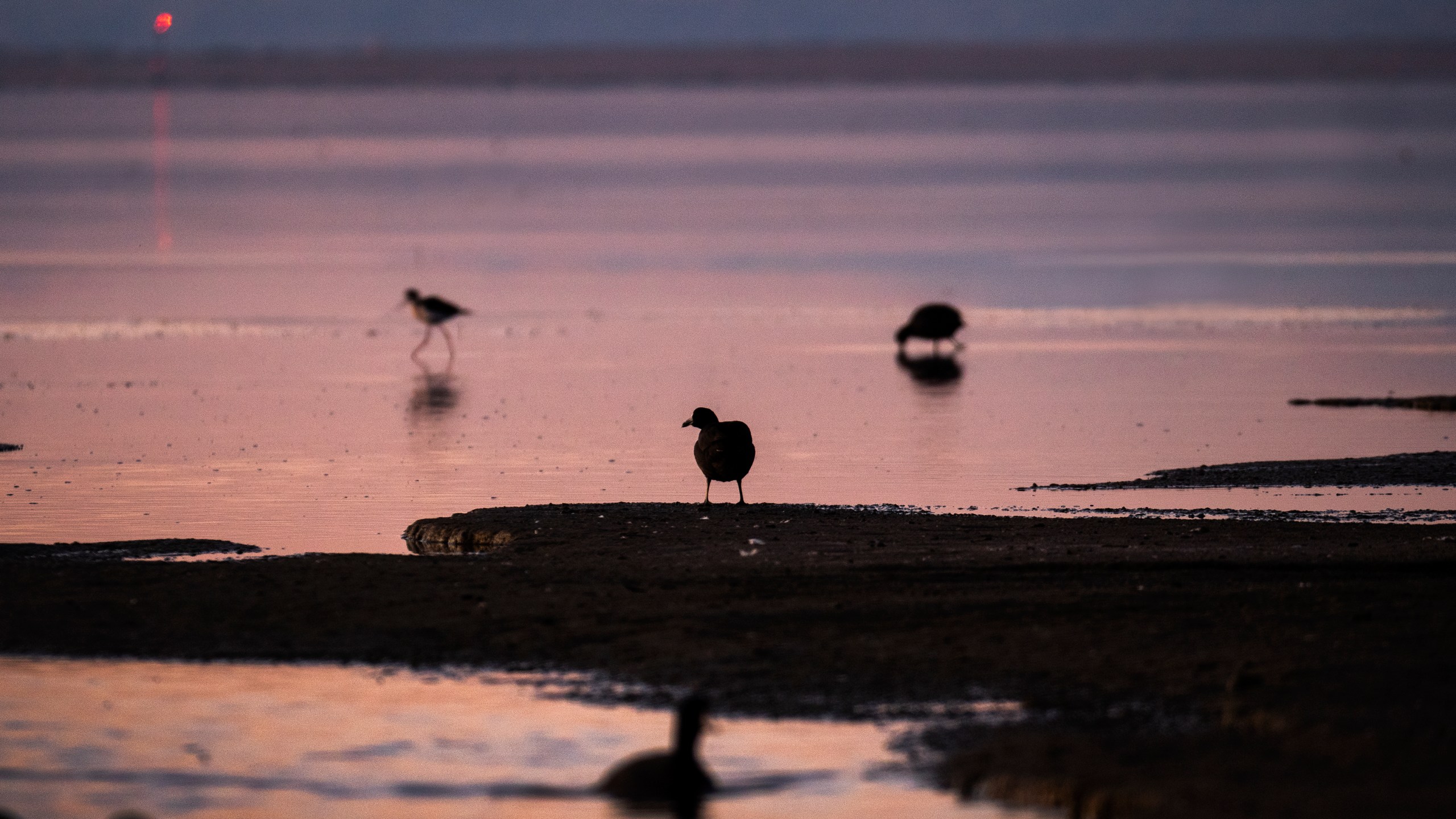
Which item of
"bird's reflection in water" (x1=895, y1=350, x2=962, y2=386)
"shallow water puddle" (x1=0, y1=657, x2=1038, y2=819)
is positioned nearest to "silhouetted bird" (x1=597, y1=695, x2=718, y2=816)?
"shallow water puddle" (x1=0, y1=657, x2=1038, y2=819)

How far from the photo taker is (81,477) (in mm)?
18219

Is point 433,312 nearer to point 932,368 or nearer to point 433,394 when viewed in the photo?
point 433,394

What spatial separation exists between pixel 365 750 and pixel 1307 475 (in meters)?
9.75

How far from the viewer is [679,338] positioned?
1220 inches

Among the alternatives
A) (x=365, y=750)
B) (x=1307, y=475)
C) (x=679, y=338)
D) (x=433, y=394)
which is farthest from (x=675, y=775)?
(x=679, y=338)

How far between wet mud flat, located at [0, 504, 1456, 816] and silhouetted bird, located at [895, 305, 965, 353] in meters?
15.2

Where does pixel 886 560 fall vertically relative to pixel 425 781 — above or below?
above

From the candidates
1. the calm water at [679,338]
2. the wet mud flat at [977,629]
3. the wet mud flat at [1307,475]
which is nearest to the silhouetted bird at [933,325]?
the calm water at [679,338]

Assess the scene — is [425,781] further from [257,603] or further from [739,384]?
[739,384]

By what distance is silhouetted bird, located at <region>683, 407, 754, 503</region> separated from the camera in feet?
52.7

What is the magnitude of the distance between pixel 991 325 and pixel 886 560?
20487 mm

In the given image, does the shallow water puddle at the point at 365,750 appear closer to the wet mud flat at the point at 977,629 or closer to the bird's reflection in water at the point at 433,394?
the wet mud flat at the point at 977,629

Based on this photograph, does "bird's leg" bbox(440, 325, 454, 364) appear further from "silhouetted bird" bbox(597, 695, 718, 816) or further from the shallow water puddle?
"silhouetted bird" bbox(597, 695, 718, 816)

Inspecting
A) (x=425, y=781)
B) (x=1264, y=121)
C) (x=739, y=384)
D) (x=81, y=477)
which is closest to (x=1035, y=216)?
(x=739, y=384)
